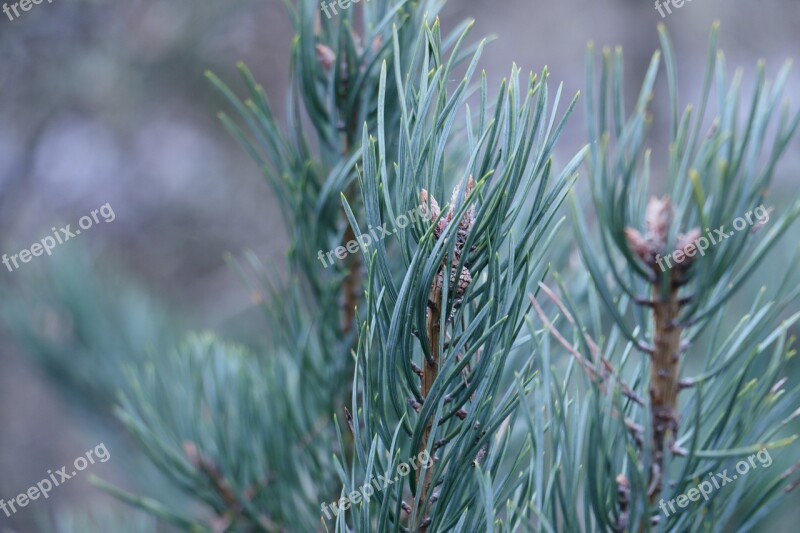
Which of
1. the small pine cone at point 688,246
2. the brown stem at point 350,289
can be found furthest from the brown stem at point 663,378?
the brown stem at point 350,289

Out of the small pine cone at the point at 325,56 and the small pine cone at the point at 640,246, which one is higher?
the small pine cone at the point at 325,56

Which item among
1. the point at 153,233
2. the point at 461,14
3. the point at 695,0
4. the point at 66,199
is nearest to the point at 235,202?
the point at 153,233

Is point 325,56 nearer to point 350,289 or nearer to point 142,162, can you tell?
point 350,289

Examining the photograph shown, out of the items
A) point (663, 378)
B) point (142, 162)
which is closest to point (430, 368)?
point (663, 378)

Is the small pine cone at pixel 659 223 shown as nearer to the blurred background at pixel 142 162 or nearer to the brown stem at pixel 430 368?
the brown stem at pixel 430 368

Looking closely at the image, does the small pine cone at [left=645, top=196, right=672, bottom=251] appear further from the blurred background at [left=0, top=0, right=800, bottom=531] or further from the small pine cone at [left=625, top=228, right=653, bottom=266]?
the blurred background at [left=0, top=0, right=800, bottom=531]
